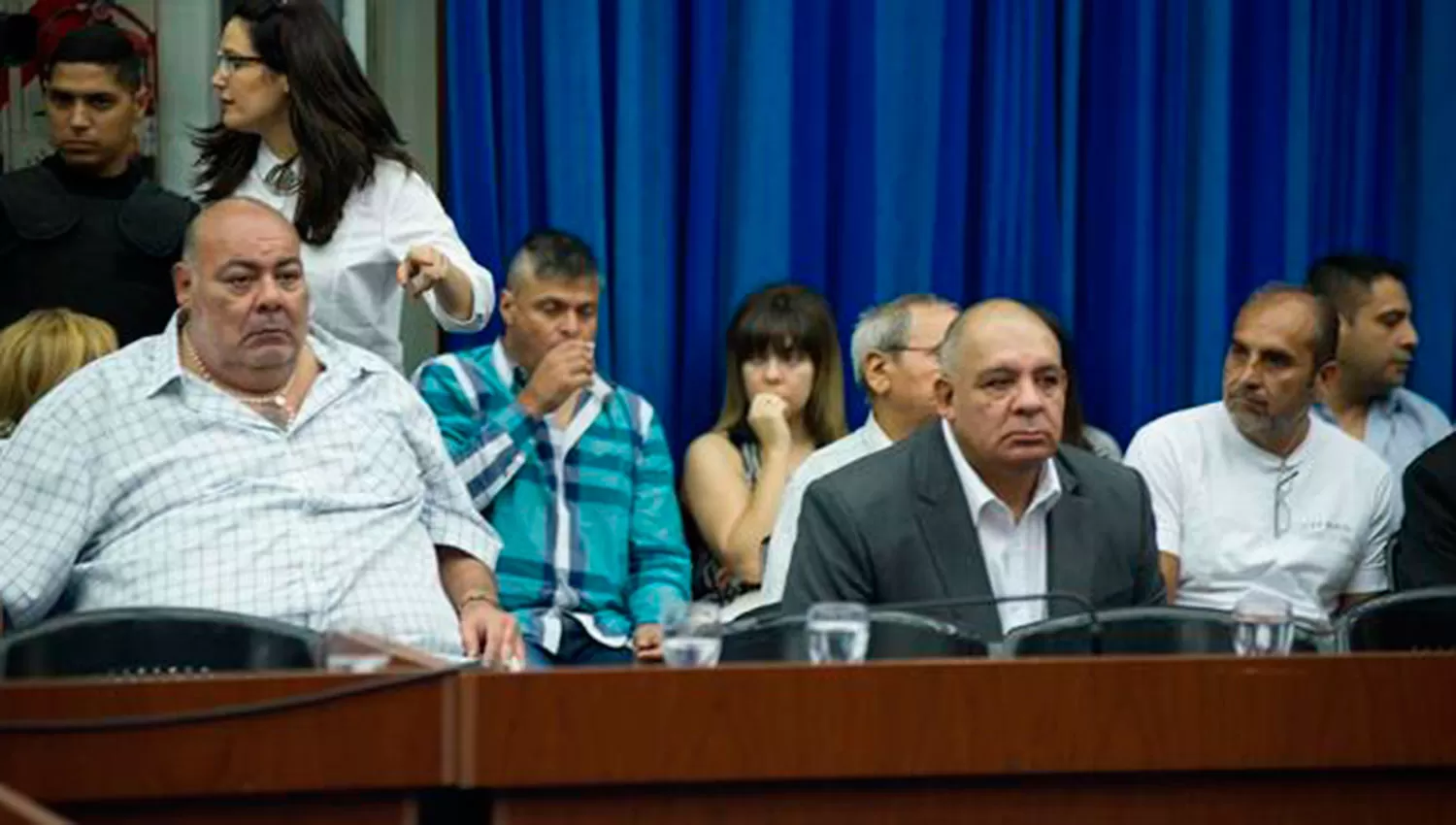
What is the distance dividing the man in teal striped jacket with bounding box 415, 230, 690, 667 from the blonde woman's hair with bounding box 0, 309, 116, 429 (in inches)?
30.4

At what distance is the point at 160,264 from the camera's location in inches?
198

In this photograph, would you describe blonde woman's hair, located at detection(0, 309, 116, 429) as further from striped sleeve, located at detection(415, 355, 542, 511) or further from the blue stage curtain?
the blue stage curtain

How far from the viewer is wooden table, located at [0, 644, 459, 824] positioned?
2.94 metres

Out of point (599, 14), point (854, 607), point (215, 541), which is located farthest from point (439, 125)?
point (854, 607)

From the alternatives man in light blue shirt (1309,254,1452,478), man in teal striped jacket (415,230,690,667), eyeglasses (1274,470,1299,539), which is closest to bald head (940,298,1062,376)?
man in teal striped jacket (415,230,690,667)

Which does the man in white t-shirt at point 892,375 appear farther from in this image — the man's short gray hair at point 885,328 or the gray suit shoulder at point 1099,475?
the gray suit shoulder at point 1099,475

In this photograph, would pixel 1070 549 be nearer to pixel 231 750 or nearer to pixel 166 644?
pixel 166 644

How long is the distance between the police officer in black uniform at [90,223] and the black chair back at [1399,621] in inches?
88.9

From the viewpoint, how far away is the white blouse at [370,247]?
194 inches

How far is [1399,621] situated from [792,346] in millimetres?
1811

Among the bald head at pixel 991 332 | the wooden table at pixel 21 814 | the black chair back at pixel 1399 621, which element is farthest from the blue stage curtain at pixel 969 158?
the wooden table at pixel 21 814

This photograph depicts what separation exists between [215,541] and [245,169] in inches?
41.0

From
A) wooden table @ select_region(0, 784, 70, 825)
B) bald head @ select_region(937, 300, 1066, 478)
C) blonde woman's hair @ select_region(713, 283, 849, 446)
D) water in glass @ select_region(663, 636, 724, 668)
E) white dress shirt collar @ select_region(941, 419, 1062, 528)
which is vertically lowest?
wooden table @ select_region(0, 784, 70, 825)

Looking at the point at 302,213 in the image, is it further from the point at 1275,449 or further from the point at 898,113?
the point at 1275,449
